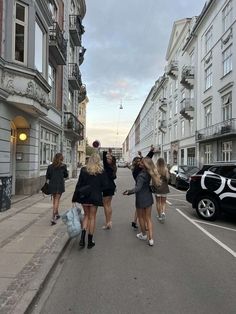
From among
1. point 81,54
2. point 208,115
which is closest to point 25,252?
point 208,115

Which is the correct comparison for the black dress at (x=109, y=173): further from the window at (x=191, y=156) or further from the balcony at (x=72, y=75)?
the window at (x=191, y=156)

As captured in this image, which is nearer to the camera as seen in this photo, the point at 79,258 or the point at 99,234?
the point at 79,258

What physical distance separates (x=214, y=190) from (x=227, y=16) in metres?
23.2

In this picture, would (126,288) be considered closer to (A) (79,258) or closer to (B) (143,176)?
(A) (79,258)

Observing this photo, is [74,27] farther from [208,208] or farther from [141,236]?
[141,236]

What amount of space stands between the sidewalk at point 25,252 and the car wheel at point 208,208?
4034 mm

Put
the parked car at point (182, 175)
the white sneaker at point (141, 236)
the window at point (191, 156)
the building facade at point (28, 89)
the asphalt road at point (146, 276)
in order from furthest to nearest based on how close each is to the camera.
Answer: the window at point (191, 156) → the parked car at point (182, 175) → the building facade at point (28, 89) → the white sneaker at point (141, 236) → the asphalt road at point (146, 276)

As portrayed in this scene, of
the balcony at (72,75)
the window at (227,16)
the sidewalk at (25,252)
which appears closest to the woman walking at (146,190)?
the sidewalk at (25,252)

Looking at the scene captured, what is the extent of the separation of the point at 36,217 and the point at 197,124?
29080 mm

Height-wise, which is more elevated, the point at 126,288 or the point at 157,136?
the point at 157,136

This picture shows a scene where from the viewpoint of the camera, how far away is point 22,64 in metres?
13.2

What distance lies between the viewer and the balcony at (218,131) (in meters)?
27.3

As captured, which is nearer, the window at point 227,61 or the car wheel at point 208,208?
the car wheel at point 208,208

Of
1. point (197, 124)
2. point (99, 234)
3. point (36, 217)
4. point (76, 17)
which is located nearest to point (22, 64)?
point (36, 217)
